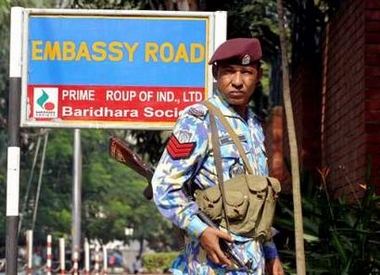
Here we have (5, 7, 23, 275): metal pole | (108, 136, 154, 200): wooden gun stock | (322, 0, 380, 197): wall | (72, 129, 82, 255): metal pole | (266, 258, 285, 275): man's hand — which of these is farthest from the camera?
(72, 129, 82, 255): metal pole

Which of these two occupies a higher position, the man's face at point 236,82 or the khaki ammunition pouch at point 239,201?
the man's face at point 236,82

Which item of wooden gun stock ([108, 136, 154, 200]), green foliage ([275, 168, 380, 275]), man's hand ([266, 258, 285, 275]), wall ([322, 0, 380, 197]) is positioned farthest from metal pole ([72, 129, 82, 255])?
man's hand ([266, 258, 285, 275])

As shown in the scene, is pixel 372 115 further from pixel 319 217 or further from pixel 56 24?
pixel 56 24

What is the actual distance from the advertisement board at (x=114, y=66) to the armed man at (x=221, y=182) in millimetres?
3176

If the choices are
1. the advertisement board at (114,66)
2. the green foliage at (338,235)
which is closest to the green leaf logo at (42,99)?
the advertisement board at (114,66)

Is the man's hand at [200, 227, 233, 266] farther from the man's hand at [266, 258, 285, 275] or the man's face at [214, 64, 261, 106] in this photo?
the man's face at [214, 64, 261, 106]

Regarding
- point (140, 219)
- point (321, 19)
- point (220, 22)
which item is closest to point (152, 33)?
point (220, 22)

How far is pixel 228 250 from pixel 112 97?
366 centimetres

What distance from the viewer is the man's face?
4.34 m

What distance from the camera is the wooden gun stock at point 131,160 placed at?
5074 mm

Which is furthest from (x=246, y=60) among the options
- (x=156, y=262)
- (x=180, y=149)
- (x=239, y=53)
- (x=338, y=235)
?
(x=156, y=262)

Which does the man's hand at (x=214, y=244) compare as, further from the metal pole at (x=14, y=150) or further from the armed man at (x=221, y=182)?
the metal pole at (x=14, y=150)

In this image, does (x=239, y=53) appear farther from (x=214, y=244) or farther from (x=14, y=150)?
(x=14, y=150)

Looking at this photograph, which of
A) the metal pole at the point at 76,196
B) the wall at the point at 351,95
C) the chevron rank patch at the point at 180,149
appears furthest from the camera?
the metal pole at the point at 76,196
